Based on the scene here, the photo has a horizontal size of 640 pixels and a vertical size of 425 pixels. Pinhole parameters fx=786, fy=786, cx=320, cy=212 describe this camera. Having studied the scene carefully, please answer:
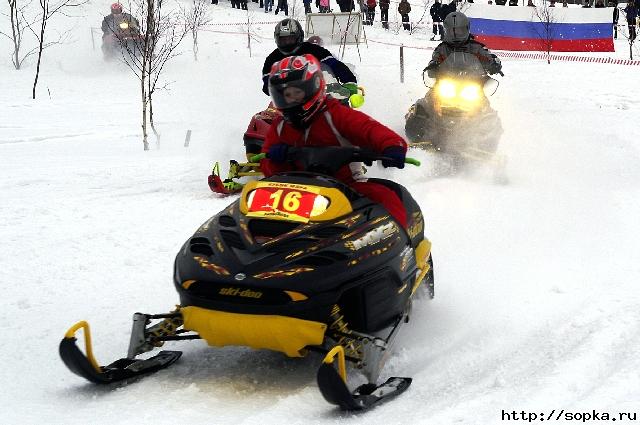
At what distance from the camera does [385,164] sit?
4.83 meters

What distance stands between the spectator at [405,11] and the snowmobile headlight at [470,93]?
19.9 meters

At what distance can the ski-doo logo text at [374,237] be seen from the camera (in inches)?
163

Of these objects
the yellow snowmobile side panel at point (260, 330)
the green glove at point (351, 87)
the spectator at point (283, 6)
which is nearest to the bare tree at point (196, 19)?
the spectator at point (283, 6)

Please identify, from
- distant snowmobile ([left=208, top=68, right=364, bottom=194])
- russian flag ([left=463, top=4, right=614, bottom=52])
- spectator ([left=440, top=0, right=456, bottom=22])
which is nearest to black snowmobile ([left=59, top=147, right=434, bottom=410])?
distant snowmobile ([left=208, top=68, right=364, bottom=194])

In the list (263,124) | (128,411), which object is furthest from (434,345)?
(263,124)

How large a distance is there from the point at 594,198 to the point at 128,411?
6145 millimetres

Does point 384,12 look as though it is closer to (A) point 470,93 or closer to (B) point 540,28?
(B) point 540,28

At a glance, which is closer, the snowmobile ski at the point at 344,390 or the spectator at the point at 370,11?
the snowmobile ski at the point at 344,390

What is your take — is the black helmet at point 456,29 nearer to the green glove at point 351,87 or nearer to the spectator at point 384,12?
the green glove at point 351,87

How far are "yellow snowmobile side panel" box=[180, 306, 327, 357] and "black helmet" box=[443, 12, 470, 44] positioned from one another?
7.44m

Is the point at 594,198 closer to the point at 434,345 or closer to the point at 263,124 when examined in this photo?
the point at 263,124

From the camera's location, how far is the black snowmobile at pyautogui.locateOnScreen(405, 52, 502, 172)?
992 centimetres

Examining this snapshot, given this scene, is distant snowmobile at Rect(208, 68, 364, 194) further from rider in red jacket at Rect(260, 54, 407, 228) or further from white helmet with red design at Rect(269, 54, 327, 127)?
white helmet with red design at Rect(269, 54, 327, 127)

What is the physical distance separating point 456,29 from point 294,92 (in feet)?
20.7
